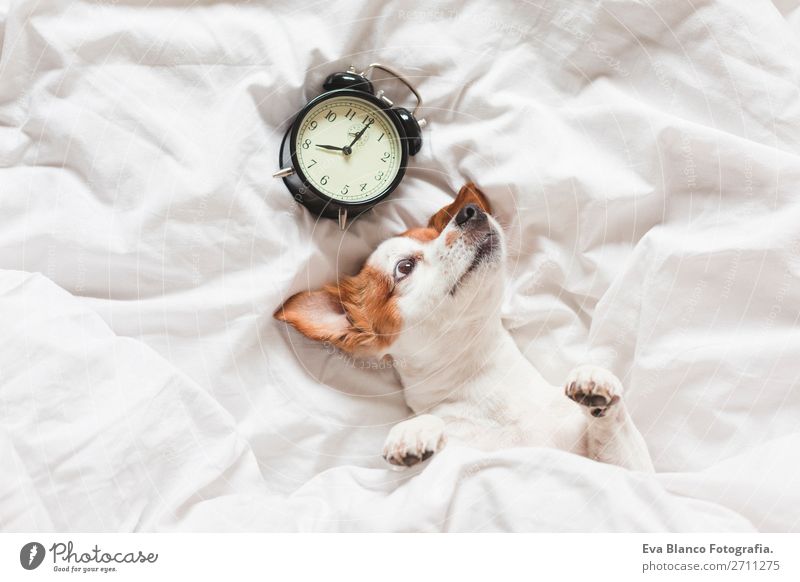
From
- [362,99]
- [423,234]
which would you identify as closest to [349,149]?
[362,99]

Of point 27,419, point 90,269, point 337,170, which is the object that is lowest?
point 27,419

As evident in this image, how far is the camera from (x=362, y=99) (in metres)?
1.48

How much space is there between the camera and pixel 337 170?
1474 millimetres

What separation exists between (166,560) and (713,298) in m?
1.33

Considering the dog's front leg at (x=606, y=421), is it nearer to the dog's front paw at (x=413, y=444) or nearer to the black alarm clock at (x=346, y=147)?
the dog's front paw at (x=413, y=444)

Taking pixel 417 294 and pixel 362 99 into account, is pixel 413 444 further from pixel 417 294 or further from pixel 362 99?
pixel 362 99

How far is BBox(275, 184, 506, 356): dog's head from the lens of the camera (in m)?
A: 1.40

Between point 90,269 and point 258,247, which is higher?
point 258,247

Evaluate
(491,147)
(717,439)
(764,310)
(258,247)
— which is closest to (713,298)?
(764,310)

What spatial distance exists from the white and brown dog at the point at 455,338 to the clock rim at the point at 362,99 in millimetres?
121

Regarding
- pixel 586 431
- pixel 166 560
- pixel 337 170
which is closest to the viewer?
pixel 166 560

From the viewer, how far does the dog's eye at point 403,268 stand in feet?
4.82

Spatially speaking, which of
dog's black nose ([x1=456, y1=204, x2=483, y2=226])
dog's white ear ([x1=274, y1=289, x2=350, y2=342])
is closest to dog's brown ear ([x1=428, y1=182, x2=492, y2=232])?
dog's black nose ([x1=456, y1=204, x2=483, y2=226])

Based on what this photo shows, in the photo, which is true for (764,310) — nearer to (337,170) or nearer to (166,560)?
(337,170)
